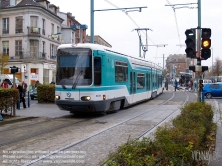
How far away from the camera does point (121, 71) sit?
1661 centimetres

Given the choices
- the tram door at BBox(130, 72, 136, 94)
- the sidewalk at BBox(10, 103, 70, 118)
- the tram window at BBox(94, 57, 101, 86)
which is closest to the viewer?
the tram window at BBox(94, 57, 101, 86)

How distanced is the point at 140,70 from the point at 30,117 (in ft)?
30.0

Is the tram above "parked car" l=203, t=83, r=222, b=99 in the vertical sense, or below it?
above

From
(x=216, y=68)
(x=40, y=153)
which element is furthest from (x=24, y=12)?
(x=216, y=68)

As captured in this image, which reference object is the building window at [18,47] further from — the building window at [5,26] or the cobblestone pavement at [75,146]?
the cobblestone pavement at [75,146]

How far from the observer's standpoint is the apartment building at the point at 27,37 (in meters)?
44.3

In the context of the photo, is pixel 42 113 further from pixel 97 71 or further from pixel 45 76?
pixel 45 76

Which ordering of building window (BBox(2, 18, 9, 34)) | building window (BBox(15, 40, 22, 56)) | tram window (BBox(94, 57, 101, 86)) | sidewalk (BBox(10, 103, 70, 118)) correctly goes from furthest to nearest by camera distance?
building window (BBox(2, 18, 9, 34)) → building window (BBox(15, 40, 22, 56)) → sidewalk (BBox(10, 103, 70, 118)) → tram window (BBox(94, 57, 101, 86))

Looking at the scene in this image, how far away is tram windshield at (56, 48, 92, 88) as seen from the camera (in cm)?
1334

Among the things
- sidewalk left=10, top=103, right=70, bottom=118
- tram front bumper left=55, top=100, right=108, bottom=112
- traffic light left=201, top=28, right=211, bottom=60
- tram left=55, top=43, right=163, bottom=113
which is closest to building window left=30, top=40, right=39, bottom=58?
sidewalk left=10, top=103, right=70, bottom=118

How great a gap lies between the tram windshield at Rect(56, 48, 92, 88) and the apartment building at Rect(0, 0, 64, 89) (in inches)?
1188

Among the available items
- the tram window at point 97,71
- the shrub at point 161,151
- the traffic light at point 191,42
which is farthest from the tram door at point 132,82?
Answer: the shrub at point 161,151

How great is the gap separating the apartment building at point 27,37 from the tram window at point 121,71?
1099 inches

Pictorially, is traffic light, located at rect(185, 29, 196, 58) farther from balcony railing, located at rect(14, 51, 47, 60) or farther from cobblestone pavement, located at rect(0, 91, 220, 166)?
balcony railing, located at rect(14, 51, 47, 60)
